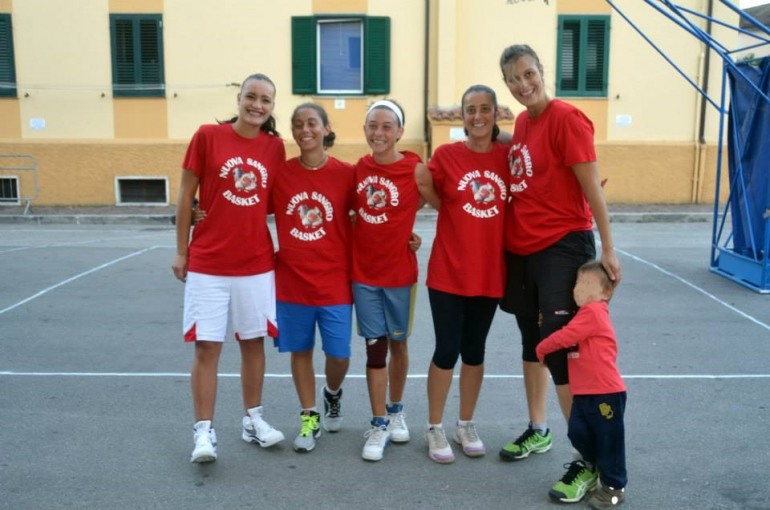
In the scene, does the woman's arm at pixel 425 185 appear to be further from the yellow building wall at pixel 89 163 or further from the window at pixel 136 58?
the window at pixel 136 58

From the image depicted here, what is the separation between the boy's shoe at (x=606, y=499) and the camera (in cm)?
356

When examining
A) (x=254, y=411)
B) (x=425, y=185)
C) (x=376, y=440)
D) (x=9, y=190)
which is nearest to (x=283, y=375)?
(x=254, y=411)

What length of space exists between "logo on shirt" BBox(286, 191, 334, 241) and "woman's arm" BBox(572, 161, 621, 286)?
1287 millimetres

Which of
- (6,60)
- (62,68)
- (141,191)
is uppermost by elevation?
(6,60)

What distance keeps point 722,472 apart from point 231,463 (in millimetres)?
2463

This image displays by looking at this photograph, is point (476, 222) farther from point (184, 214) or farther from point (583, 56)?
point (583, 56)

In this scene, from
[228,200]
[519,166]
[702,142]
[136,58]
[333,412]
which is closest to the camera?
[519,166]

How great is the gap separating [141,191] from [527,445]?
14.6 metres

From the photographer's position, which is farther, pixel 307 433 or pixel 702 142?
pixel 702 142

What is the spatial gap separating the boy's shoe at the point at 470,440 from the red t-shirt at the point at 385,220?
2.72 ft

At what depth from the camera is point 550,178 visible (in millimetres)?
3711

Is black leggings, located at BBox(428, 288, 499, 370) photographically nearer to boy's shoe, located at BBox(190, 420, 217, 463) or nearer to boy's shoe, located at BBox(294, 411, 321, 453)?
boy's shoe, located at BBox(294, 411, 321, 453)

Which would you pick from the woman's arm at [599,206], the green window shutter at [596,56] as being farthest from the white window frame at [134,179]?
the woman's arm at [599,206]

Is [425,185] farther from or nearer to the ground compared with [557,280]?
farther from the ground
